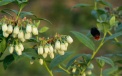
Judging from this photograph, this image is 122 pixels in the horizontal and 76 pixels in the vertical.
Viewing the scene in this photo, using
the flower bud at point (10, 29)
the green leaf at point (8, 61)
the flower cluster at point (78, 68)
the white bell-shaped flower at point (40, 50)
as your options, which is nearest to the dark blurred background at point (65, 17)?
the flower cluster at point (78, 68)

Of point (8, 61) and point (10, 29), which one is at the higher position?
point (10, 29)

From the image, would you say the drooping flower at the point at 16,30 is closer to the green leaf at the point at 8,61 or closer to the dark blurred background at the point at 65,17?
the green leaf at the point at 8,61

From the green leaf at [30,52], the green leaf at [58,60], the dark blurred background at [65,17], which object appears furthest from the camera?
the dark blurred background at [65,17]

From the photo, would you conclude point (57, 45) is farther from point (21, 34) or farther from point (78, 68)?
point (78, 68)

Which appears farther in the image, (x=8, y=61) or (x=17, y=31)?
(x=8, y=61)

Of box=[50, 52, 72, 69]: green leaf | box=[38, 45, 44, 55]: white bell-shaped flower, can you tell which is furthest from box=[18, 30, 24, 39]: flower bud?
box=[50, 52, 72, 69]: green leaf

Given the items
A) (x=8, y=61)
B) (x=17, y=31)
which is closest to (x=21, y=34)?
(x=17, y=31)

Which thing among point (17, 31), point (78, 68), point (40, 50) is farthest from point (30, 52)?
point (78, 68)

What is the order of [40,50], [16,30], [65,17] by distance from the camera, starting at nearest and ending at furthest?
1. [16,30]
2. [40,50]
3. [65,17]

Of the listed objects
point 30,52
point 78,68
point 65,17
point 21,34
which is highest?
point 21,34

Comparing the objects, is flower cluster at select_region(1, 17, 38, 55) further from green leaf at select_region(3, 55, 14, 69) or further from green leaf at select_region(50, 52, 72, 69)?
green leaf at select_region(50, 52, 72, 69)

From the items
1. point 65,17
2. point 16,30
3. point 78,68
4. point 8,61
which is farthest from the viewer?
point 65,17
